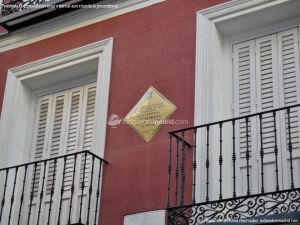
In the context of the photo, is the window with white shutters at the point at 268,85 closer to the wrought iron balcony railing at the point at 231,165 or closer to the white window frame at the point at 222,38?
the wrought iron balcony railing at the point at 231,165

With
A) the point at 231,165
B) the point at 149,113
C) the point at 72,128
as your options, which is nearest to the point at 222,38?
the point at 149,113

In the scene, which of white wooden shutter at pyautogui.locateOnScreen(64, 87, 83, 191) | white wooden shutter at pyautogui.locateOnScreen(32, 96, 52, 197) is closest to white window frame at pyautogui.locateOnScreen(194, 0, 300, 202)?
white wooden shutter at pyautogui.locateOnScreen(64, 87, 83, 191)

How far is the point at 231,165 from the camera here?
986 centimetres

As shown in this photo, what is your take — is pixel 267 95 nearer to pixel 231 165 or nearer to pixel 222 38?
pixel 231 165

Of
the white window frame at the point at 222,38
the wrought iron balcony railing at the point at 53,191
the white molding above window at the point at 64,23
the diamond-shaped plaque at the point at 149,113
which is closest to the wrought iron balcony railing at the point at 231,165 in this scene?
the white window frame at the point at 222,38

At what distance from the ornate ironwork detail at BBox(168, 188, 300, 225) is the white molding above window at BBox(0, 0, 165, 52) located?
379 cm

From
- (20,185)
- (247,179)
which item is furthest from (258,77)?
(20,185)

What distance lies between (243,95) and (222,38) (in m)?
1.06

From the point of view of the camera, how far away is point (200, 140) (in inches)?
389

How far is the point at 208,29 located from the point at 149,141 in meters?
1.86

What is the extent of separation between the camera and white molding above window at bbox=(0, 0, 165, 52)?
11746mm

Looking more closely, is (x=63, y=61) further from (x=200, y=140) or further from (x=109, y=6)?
(x=200, y=140)

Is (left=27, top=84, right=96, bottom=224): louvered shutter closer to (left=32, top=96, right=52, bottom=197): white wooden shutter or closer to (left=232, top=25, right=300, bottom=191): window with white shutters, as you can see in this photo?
(left=32, top=96, right=52, bottom=197): white wooden shutter

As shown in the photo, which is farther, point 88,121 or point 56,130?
point 56,130
